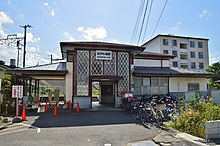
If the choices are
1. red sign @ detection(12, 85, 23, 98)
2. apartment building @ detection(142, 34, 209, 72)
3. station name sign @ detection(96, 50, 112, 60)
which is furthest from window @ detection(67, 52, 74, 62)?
apartment building @ detection(142, 34, 209, 72)

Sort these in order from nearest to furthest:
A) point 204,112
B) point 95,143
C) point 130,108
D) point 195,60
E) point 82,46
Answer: point 95,143, point 204,112, point 130,108, point 82,46, point 195,60

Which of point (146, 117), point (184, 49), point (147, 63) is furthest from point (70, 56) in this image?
point (184, 49)

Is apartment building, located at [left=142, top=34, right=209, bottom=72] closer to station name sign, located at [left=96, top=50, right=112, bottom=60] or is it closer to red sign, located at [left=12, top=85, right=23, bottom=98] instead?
station name sign, located at [left=96, top=50, right=112, bottom=60]

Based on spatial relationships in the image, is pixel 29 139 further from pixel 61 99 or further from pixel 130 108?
pixel 61 99

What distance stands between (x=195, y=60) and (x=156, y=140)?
1674 inches

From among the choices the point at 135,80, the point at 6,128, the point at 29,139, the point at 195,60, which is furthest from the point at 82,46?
the point at 195,60

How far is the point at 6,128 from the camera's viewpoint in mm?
8750

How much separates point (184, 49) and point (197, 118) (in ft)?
133

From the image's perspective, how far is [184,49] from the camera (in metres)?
44.2

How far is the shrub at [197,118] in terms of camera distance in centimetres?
682

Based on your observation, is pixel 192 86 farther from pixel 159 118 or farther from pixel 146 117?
pixel 159 118

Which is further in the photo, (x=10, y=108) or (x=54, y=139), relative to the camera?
(x=10, y=108)

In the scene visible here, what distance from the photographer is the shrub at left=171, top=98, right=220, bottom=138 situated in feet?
22.4

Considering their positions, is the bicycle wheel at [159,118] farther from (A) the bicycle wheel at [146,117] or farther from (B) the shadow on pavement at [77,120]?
(B) the shadow on pavement at [77,120]
